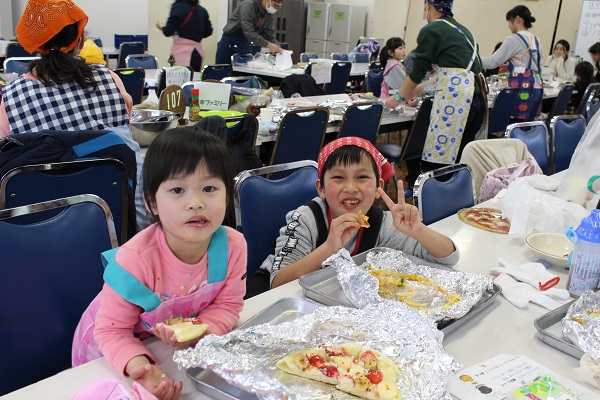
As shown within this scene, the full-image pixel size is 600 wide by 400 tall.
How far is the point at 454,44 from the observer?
3811mm

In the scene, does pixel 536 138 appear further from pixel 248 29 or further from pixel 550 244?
pixel 248 29

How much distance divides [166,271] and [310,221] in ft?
2.21

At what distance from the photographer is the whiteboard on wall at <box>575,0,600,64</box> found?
907cm

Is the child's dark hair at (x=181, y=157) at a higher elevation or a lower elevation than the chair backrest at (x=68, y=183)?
higher

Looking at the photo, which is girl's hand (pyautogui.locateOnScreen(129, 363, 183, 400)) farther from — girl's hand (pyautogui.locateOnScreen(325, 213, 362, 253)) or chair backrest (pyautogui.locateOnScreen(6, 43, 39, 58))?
chair backrest (pyautogui.locateOnScreen(6, 43, 39, 58))

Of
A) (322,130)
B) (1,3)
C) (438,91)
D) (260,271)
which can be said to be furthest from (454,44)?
(1,3)

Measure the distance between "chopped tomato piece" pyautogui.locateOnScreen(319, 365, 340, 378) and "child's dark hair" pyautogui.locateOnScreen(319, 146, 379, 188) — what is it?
891 millimetres

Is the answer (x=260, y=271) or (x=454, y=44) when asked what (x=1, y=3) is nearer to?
(x=454, y=44)

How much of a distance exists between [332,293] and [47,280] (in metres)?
0.71

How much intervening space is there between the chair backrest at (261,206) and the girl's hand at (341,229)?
0.46m

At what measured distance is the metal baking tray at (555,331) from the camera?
1.26m

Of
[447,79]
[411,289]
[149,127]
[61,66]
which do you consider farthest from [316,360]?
[447,79]

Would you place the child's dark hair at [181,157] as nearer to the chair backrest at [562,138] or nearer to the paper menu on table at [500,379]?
the paper menu on table at [500,379]

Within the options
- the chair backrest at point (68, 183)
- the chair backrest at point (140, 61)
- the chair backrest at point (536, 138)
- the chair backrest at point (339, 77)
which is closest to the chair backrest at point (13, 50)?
the chair backrest at point (140, 61)
